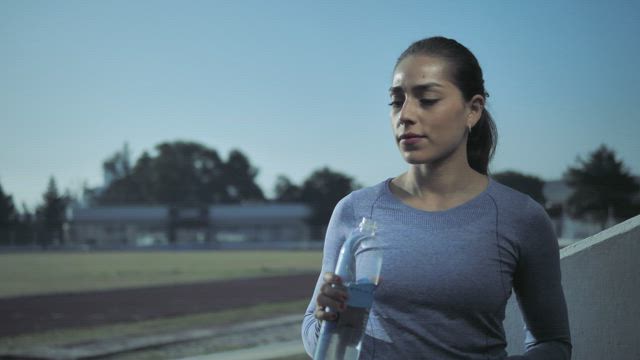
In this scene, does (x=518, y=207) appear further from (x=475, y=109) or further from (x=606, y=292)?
(x=606, y=292)

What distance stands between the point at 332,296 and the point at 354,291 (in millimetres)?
48

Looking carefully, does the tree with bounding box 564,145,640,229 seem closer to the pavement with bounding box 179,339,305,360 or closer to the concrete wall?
the pavement with bounding box 179,339,305,360

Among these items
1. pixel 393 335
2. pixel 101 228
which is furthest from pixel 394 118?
pixel 101 228

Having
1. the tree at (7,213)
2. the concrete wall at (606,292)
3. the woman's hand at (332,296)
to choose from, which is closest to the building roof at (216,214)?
the tree at (7,213)

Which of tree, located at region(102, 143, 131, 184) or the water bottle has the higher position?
tree, located at region(102, 143, 131, 184)

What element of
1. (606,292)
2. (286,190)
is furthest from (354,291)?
(286,190)

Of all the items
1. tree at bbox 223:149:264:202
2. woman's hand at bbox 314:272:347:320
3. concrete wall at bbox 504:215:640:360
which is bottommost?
concrete wall at bbox 504:215:640:360

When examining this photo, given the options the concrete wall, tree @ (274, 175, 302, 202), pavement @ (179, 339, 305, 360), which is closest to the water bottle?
the concrete wall

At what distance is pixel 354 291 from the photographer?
1.60 meters

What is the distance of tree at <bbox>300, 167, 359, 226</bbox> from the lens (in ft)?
285

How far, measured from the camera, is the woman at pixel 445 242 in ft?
5.61

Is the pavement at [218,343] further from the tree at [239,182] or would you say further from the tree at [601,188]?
the tree at [239,182]

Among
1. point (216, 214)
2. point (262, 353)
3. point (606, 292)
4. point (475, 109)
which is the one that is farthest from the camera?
point (216, 214)

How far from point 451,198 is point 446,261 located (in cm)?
20
